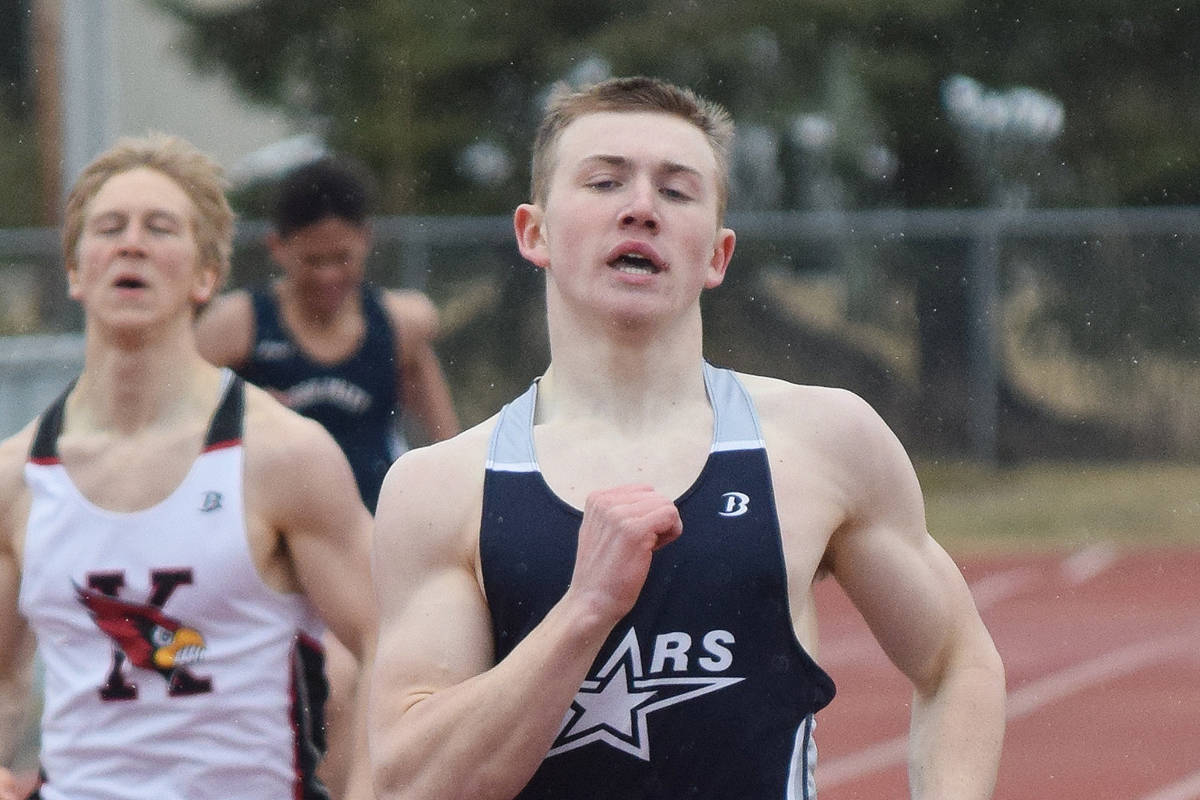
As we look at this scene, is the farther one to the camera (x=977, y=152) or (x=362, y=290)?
(x=977, y=152)

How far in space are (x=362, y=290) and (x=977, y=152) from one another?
14961 millimetres

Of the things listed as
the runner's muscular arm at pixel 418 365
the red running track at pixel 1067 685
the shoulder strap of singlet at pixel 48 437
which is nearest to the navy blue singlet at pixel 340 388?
the runner's muscular arm at pixel 418 365

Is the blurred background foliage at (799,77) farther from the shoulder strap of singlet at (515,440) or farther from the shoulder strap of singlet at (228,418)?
the shoulder strap of singlet at (515,440)

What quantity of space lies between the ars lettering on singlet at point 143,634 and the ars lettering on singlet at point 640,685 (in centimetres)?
114

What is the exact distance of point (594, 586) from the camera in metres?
2.14

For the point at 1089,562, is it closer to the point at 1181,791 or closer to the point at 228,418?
the point at 1181,791

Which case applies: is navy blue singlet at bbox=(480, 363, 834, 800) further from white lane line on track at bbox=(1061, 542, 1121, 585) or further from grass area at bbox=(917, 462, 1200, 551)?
grass area at bbox=(917, 462, 1200, 551)

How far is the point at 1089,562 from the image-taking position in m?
14.2

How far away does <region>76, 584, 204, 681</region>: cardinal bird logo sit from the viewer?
3236mm

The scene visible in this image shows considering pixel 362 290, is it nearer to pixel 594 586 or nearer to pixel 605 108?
pixel 605 108

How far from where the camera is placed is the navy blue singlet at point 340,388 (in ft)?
18.5

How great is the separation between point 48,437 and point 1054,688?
7352 millimetres

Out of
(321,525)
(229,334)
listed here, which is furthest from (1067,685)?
(321,525)

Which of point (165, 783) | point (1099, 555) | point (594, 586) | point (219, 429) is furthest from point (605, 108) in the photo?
point (1099, 555)
